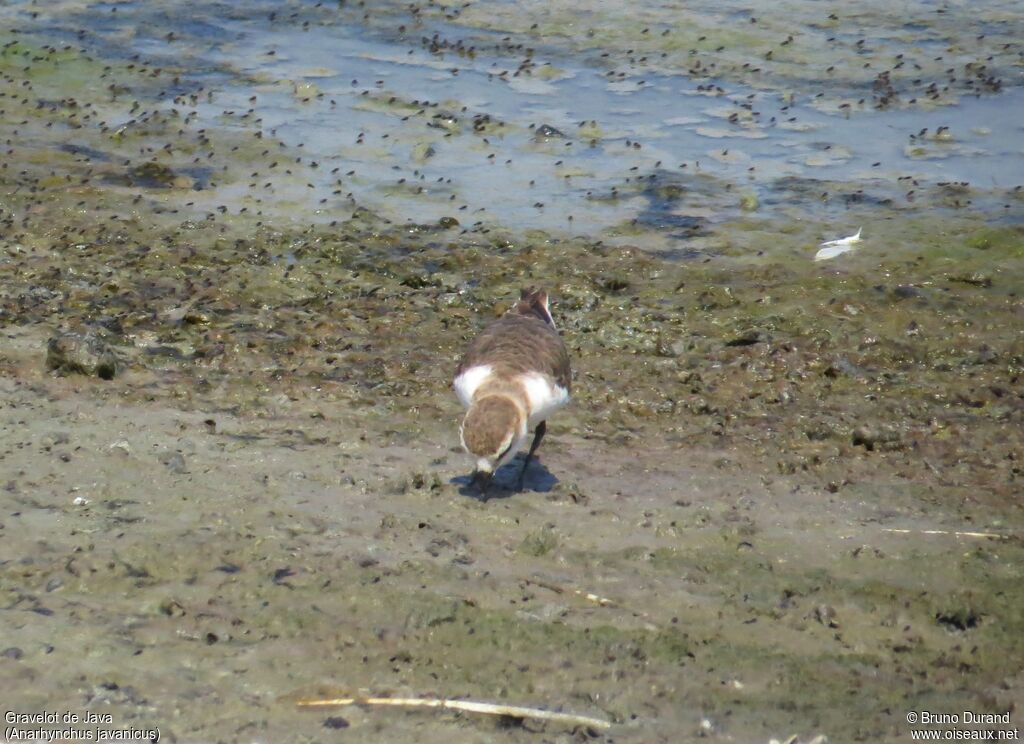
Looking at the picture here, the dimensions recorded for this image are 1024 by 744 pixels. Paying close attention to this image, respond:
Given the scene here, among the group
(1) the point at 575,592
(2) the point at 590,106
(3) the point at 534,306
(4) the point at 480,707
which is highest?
(2) the point at 590,106

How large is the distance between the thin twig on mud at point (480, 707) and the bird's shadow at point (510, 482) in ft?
7.65

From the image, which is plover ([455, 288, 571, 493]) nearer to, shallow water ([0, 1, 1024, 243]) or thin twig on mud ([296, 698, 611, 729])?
thin twig on mud ([296, 698, 611, 729])

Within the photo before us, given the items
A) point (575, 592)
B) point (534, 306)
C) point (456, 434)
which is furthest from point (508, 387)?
point (575, 592)

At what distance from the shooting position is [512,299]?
1038cm

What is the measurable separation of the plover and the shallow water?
4.21 meters

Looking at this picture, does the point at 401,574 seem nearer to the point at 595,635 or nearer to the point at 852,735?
the point at 595,635

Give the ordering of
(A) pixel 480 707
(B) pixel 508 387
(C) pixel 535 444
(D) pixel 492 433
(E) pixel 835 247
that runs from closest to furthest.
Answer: (A) pixel 480 707
(D) pixel 492 433
(B) pixel 508 387
(C) pixel 535 444
(E) pixel 835 247

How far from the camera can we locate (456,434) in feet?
26.9

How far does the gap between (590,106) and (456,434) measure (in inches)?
314

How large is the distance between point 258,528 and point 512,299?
436 centimetres

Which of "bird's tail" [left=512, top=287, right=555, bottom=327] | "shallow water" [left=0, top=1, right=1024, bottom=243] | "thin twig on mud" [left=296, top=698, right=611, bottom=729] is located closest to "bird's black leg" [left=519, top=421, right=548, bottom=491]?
"bird's tail" [left=512, top=287, right=555, bottom=327]

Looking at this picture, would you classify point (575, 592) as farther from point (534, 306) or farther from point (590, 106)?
point (590, 106)

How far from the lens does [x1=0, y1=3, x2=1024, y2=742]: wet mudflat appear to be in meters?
5.24

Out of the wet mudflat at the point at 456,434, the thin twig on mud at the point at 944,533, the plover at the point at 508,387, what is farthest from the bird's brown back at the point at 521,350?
the thin twig on mud at the point at 944,533
